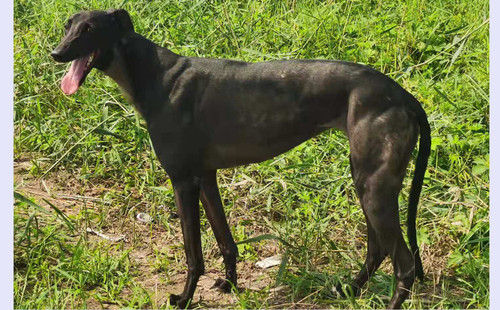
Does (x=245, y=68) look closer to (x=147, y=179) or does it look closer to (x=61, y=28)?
(x=147, y=179)

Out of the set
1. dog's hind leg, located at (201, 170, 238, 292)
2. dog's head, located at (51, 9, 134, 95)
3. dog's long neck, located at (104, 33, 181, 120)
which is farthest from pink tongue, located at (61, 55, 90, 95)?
dog's hind leg, located at (201, 170, 238, 292)

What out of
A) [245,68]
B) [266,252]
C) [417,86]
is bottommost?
[266,252]

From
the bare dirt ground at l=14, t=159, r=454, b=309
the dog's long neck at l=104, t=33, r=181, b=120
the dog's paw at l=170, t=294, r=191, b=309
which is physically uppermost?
the dog's long neck at l=104, t=33, r=181, b=120

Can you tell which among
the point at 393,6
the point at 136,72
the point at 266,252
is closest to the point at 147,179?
the point at 266,252

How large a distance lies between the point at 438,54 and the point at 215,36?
1950mm

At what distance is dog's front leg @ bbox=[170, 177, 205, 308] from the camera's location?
4.47 meters

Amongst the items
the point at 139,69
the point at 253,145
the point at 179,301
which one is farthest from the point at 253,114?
the point at 179,301

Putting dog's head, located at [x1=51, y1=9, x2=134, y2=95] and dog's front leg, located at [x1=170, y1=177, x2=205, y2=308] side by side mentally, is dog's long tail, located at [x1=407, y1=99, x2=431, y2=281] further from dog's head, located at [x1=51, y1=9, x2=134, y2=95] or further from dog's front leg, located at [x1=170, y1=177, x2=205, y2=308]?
dog's head, located at [x1=51, y1=9, x2=134, y2=95]

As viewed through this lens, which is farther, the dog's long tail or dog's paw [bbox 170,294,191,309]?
dog's paw [bbox 170,294,191,309]

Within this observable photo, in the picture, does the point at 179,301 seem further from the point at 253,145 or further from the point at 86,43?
the point at 86,43

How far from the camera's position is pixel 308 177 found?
5746 millimetres

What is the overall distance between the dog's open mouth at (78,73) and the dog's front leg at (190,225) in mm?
752

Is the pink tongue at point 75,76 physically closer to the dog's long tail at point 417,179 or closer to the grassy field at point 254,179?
the grassy field at point 254,179

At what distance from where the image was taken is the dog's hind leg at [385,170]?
165 inches
